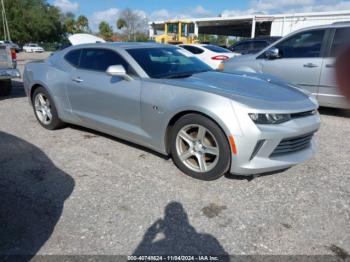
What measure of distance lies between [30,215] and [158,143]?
153cm

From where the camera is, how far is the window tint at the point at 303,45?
19.0 feet

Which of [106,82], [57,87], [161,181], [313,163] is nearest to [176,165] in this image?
[161,181]

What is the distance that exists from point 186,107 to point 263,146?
88 centimetres

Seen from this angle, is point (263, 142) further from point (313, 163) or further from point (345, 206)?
point (313, 163)

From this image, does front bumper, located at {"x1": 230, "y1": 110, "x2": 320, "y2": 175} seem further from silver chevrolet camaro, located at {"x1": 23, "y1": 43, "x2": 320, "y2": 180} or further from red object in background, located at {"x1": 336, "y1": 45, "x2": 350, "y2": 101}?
red object in background, located at {"x1": 336, "y1": 45, "x2": 350, "y2": 101}

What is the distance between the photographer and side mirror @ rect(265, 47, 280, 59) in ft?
20.2

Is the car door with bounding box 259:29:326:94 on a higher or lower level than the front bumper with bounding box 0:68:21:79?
higher

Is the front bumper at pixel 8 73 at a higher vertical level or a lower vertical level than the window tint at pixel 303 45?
lower

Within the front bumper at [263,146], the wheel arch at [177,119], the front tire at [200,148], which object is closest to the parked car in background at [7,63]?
the wheel arch at [177,119]

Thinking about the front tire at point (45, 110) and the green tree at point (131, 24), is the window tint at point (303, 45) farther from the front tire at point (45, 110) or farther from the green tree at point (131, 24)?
the green tree at point (131, 24)

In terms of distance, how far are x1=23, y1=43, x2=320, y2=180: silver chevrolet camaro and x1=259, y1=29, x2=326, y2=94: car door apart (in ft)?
7.39

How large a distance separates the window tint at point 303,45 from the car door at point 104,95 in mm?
3790

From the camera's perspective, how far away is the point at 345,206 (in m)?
2.88

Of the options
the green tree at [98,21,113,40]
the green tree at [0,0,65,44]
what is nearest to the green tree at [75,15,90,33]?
the green tree at [98,21,113,40]
